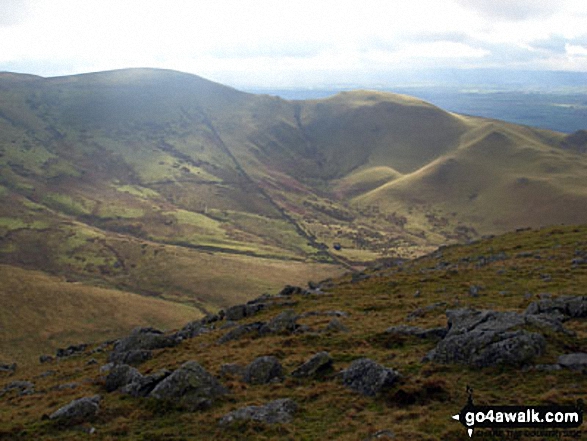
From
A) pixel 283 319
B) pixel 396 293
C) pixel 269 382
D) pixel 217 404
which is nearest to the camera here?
pixel 217 404

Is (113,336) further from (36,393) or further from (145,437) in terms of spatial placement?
(145,437)

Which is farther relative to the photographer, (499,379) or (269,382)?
(269,382)

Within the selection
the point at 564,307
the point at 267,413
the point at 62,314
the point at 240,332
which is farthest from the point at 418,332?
the point at 62,314

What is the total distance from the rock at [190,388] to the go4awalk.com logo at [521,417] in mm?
14653

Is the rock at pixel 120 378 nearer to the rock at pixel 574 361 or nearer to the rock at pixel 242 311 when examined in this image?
the rock at pixel 242 311

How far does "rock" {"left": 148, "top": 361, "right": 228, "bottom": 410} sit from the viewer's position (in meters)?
26.4

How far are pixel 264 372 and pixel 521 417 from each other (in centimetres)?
1675

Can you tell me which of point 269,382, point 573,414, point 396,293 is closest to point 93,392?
point 269,382

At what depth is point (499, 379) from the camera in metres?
24.5

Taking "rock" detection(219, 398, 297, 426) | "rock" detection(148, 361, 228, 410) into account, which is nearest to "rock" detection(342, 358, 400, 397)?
"rock" detection(219, 398, 297, 426)

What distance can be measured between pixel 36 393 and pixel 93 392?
11362 millimetres

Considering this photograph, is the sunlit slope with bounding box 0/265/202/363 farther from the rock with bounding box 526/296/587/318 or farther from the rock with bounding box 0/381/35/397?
the rock with bounding box 526/296/587/318

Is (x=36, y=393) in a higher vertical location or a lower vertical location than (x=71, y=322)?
higher

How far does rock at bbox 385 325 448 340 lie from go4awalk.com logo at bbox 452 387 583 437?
13.7 m
